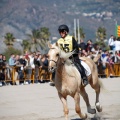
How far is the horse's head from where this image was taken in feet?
42.5

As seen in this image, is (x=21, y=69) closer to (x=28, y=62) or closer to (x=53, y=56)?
(x=28, y=62)

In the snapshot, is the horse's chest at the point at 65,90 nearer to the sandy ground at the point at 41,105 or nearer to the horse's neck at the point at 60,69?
the horse's neck at the point at 60,69

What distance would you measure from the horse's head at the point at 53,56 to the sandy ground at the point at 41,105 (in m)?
2.29

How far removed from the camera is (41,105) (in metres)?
18.4

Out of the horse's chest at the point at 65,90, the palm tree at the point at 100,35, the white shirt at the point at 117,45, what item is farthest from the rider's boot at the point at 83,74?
the palm tree at the point at 100,35

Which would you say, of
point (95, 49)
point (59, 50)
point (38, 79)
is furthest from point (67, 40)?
point (95, 49)

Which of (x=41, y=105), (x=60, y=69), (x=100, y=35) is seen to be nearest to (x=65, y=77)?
(x=60, y=69)

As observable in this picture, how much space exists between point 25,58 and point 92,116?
1416cm

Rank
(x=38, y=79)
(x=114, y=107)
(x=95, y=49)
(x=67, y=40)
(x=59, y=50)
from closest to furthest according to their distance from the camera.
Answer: (x=59, y=50) < (x=67, y=40) < (x=114, y=107) < (x=38, y=79) < (x=95, y=49)

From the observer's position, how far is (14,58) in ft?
94.9

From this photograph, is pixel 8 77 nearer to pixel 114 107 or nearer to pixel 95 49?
pixel 95 49

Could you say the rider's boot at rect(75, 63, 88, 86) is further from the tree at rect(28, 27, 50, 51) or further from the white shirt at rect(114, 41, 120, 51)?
the tree at rect(28, 27, 50, 51)

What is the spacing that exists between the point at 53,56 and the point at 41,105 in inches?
217

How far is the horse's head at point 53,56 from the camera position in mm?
12957
